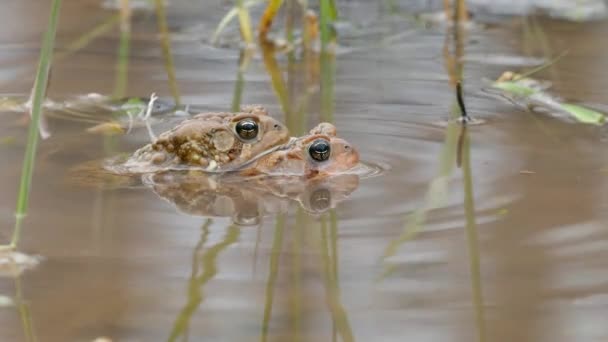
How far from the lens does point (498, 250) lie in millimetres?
2545

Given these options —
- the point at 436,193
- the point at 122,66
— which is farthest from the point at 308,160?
the point at 122,66

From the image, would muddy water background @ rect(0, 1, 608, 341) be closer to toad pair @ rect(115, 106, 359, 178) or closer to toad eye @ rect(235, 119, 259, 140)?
toad pair @ rect(115, 106, 359, 178)

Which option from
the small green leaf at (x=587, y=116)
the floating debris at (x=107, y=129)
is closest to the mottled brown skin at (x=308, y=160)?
the floating debris at (x=107, y=129)

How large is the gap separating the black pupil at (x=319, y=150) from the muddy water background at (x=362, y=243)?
184mm

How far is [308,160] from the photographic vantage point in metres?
3.36

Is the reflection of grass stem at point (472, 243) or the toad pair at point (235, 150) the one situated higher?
the toad pair at point (235, 150)

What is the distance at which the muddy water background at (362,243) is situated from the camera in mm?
2137

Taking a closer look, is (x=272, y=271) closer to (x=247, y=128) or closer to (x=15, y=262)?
(x=15, y=262)

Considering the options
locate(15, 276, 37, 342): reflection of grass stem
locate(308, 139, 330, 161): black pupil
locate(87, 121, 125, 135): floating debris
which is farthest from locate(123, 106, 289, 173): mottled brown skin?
locate(15, 276, 37, 342): reflection of grass stem

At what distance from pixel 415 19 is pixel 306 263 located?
12.1 feet

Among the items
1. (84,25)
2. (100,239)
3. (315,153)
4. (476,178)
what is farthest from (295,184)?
(84,25)

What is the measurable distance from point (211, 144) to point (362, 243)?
3.07 ft

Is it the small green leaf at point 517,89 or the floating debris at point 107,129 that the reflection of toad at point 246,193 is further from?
the small green leaf at point 517,89

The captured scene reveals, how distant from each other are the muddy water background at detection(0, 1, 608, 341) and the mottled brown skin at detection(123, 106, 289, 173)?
22cm
